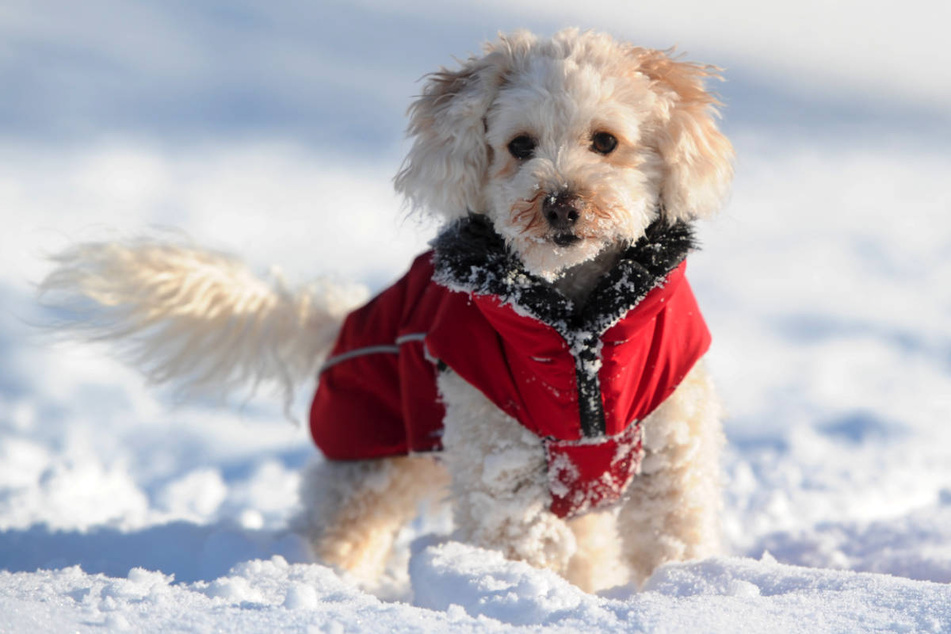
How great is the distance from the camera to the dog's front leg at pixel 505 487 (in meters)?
Answer: 2.40

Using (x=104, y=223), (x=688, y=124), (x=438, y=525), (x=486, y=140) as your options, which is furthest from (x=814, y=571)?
(x=104, y=223)

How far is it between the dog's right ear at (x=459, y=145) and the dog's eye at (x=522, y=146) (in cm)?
9

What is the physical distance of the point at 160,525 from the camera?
3.31 metres

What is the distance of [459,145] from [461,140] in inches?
0.6

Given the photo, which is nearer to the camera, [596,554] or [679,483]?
[679,483]

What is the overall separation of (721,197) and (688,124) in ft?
0.73

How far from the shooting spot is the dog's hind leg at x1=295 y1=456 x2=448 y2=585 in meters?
3.12

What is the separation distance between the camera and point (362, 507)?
3.14m

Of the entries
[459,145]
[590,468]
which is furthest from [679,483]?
[459,145]

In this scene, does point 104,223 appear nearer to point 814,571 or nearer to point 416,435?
point 416,435

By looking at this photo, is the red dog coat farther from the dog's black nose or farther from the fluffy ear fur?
the dog's black nose

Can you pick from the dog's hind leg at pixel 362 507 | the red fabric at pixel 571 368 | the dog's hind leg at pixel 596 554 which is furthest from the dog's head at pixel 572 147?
the dog's hind leg at pixel 362 507

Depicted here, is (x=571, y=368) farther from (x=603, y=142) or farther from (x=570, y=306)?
(x=603, y=142)

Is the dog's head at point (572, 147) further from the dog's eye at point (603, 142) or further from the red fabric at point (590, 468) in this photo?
the red fabric at point (590, 468)
